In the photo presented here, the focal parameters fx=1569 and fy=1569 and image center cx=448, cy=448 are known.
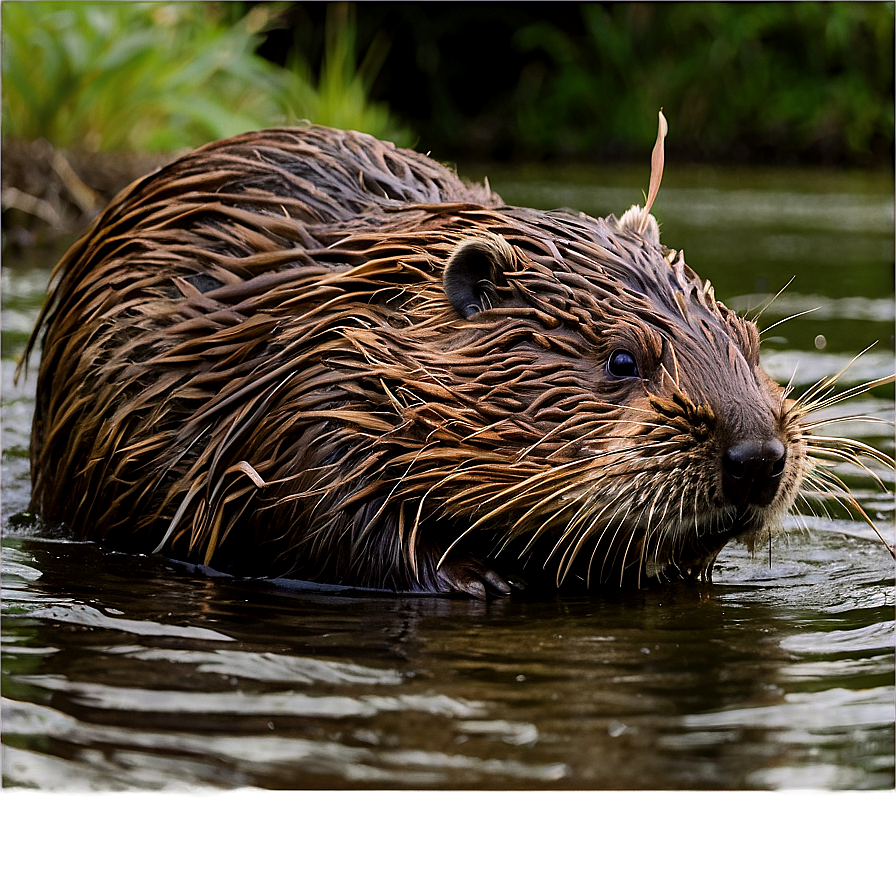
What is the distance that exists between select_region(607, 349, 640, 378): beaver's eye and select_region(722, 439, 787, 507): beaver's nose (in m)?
0.37

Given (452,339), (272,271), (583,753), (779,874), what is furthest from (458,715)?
(272,271)

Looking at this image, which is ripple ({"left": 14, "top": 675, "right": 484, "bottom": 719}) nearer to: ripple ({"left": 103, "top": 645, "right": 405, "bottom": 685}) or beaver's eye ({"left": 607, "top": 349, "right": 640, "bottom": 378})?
ripple ({"left": 103, "top": 645, "right": 405, "bottom": 685})

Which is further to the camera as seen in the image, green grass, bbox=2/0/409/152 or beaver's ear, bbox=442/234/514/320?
green grass, bbox=2/0/409/152

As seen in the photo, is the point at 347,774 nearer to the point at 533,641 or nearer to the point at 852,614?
the point at 533,641

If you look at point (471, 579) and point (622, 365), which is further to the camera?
point (471, 579)

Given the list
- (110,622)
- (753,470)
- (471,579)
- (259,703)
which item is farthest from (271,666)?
(753,470)

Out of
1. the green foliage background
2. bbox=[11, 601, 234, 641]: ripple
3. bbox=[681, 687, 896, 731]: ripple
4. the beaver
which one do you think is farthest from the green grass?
bbox=[681, 687, 896, 731]: ripple

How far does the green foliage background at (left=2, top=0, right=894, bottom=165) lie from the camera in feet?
38.2

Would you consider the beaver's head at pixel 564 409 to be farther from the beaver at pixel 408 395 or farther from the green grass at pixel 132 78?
the green grass at pixel 132 78

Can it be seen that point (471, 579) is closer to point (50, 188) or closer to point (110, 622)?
point (110, 622)

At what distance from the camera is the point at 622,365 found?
4336 mm

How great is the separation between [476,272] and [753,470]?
0.98m

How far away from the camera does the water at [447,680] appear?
311 centimetres

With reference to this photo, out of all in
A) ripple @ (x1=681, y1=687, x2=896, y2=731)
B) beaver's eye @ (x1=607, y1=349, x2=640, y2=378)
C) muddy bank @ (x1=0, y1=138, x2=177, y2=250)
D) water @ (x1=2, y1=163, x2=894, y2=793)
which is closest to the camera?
water @ (x1=2, y1=163, x2=894, y2=793)
